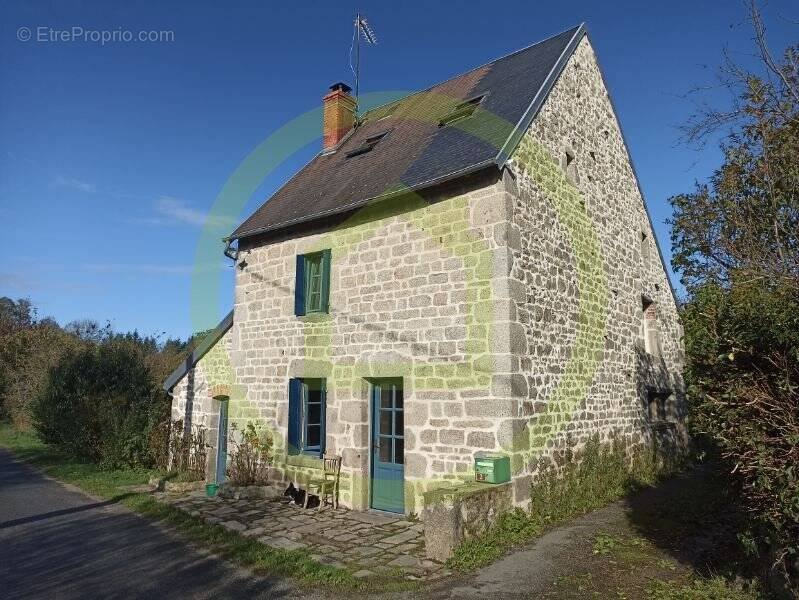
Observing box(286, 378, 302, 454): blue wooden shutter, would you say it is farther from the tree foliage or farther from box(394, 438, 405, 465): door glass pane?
the tree foliage

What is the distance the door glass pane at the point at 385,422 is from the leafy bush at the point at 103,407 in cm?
736

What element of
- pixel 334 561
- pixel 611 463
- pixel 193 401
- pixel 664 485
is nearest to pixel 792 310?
pixel 334 561

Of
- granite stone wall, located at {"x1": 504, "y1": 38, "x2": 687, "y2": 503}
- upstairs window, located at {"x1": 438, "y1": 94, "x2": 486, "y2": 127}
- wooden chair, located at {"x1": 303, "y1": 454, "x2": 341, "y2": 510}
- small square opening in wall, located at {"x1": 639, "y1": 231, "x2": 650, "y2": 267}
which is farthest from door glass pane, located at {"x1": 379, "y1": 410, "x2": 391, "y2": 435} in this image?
small square opening in wall, located at {"x1": 639, "y1": 231, "x2": 650, "y2": 267}

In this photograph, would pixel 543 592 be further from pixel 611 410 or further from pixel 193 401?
pixel 193 401

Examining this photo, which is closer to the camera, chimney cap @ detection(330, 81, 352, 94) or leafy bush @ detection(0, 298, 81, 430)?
chimney cap @ detection(330, 81, 352, 94)

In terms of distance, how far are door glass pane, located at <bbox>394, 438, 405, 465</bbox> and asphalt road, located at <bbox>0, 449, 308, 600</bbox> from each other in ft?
9.55

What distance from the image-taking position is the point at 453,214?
757 cm

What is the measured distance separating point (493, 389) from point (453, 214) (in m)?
2.60

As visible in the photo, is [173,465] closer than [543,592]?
No

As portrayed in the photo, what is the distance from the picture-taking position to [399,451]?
7.96 meters

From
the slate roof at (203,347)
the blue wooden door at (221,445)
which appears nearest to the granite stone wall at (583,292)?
the slate roof at (203,347)

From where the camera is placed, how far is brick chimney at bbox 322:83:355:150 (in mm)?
13250

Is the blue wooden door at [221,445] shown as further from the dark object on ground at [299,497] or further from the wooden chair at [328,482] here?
the wooden chair at [328,482]

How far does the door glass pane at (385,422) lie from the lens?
26.7 ft
